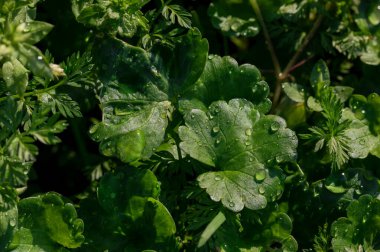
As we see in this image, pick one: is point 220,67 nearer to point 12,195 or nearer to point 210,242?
point 210,242

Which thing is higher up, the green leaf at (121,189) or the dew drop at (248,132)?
the dew drop at (248,132)

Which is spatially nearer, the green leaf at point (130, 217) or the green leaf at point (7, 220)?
the green leaf at point (7, 220)

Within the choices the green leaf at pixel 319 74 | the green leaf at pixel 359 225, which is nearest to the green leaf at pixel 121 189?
the green leaf at pixel 359 225

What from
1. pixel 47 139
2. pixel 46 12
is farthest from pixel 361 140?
pixel 46 12

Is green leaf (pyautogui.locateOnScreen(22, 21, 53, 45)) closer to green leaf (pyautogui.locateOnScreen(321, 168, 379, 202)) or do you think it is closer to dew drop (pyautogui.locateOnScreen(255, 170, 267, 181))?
dew drop (pyautogui.locateOnScreen(255, 170, 267, 181))

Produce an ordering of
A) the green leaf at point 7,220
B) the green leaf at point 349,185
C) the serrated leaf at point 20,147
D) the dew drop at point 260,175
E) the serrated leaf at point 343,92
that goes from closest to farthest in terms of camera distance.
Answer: the serrated leaf at point 20,147
the green leaf at point 7,220
the dew drop at point 260,175
the green leaf at point 349,185
the serrated leaf at point 343,92

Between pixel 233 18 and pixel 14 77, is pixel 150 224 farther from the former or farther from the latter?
pixel 233 18

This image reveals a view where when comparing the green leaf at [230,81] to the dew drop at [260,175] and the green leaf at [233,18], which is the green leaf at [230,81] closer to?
the dew drop at [260,175]

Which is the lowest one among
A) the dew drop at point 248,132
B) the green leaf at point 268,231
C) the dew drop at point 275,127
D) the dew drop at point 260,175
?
the green leaf at point 268,231
